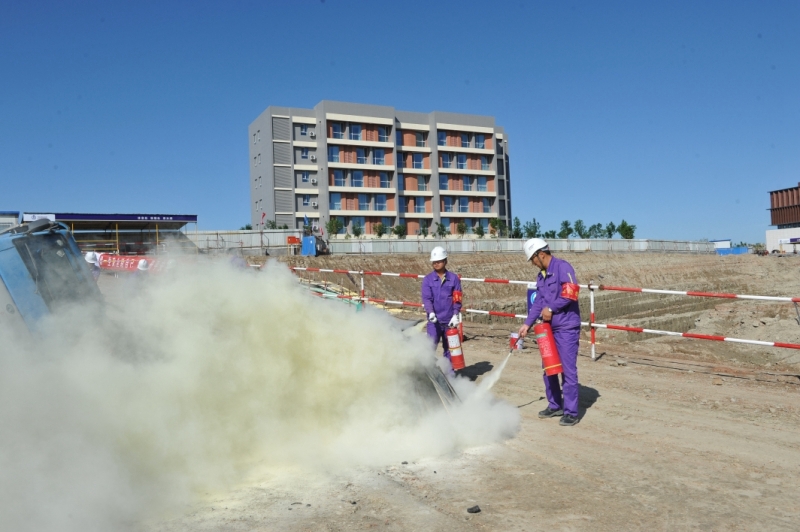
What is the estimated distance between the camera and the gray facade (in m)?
67.2

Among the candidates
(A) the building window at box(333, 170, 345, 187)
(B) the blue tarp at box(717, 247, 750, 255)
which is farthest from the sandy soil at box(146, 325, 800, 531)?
(B) the blue tarp at box(717, 247, 750, 255)

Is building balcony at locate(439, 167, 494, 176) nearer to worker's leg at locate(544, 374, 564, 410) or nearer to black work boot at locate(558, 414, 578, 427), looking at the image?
worker's leg at locate(544, 374, 564, 410)

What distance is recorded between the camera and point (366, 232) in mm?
70438

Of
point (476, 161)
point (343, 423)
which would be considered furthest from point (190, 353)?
point (476, 161)

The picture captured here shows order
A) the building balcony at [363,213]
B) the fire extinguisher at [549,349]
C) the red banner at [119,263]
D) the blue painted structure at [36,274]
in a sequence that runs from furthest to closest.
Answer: the building balcony at [363,213] → the red banner at [119,263] → the fire extinguisher at [549,349] → the blue painted structure at [36,274]

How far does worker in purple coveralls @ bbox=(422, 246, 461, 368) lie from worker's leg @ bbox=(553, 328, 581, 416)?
181cm

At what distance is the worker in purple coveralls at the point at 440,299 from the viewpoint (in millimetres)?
8094

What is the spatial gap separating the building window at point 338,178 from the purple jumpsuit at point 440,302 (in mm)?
62341

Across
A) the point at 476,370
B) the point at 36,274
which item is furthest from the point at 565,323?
the point at 36,274

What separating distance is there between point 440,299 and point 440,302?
4cm

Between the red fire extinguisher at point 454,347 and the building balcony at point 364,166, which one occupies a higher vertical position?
the building balcony at point 364,166

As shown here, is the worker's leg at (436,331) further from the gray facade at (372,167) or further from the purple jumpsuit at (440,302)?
the gray facade at (372,167)

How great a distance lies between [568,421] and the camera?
6.54 metres

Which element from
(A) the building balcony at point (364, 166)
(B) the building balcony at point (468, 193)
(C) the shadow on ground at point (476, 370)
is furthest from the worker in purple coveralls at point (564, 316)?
(B) the building balcony at point (468, 193)
